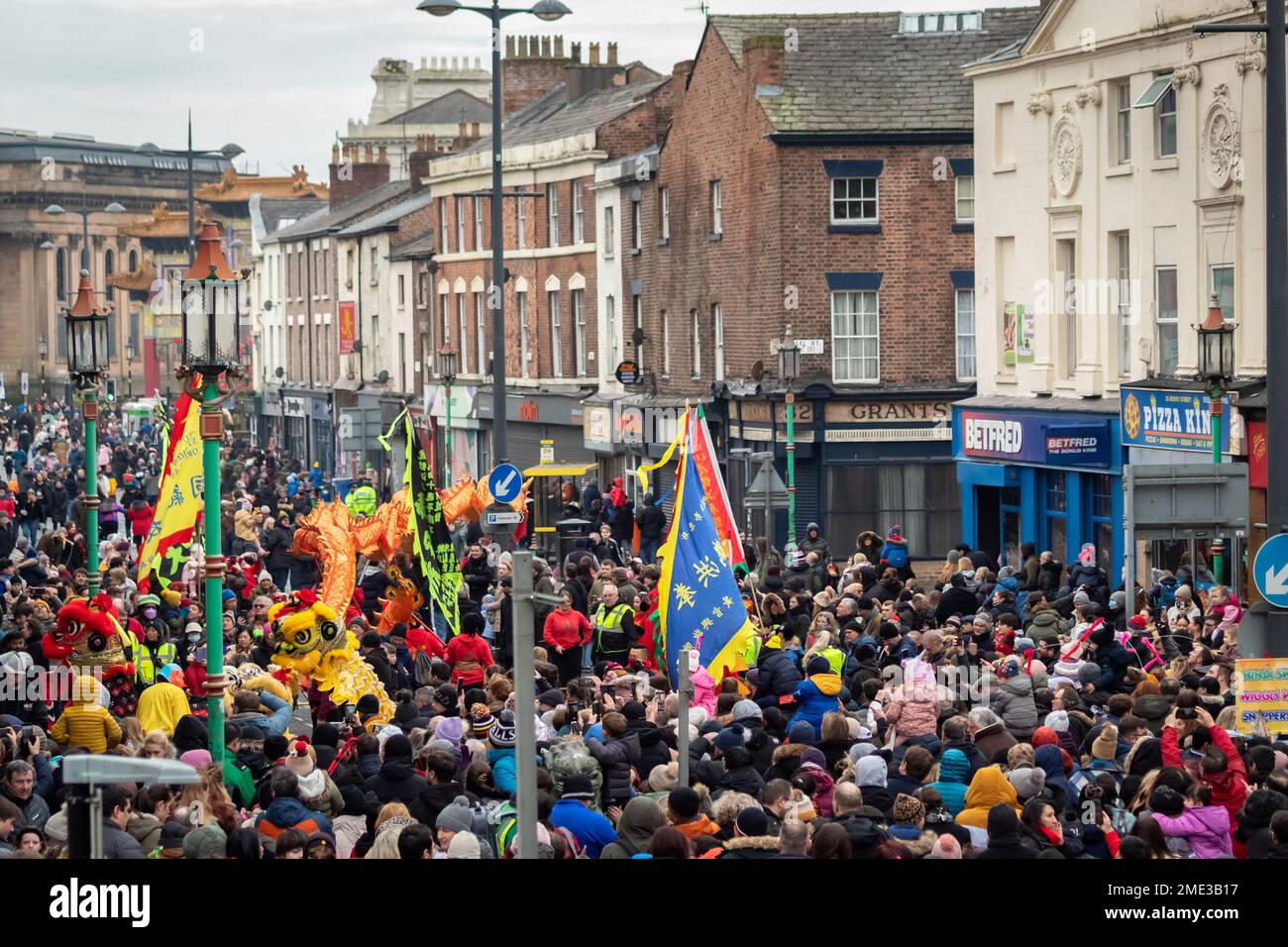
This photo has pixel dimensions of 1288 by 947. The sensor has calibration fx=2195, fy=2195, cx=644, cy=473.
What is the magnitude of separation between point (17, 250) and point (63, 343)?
26.3ft

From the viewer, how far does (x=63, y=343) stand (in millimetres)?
126812

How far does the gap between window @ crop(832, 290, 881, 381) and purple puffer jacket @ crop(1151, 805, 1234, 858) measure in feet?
91.7

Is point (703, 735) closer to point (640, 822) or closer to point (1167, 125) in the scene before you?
point (640, 822)

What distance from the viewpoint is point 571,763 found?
470 inches

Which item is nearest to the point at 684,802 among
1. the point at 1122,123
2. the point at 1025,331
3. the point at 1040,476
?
the point at 1122,123

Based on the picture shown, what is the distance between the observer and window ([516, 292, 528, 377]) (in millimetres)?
52781

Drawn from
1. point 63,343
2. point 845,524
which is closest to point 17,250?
point 63,343

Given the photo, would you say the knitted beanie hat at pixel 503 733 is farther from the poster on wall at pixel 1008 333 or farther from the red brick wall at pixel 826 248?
the red brick wall at pixel 826 248

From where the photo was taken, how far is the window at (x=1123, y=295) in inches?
1150

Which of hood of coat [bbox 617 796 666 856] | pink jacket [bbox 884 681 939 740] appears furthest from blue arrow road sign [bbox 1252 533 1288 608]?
hood of coat [bbox 617 796 666 856]

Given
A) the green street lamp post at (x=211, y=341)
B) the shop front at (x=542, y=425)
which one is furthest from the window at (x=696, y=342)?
the green street lamp post at (x=211, y=341)

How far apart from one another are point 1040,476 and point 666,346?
1407 centimetres

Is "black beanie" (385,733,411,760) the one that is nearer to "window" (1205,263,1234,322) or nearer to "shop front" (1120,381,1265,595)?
"shop front" (1120,381,1265,595)
